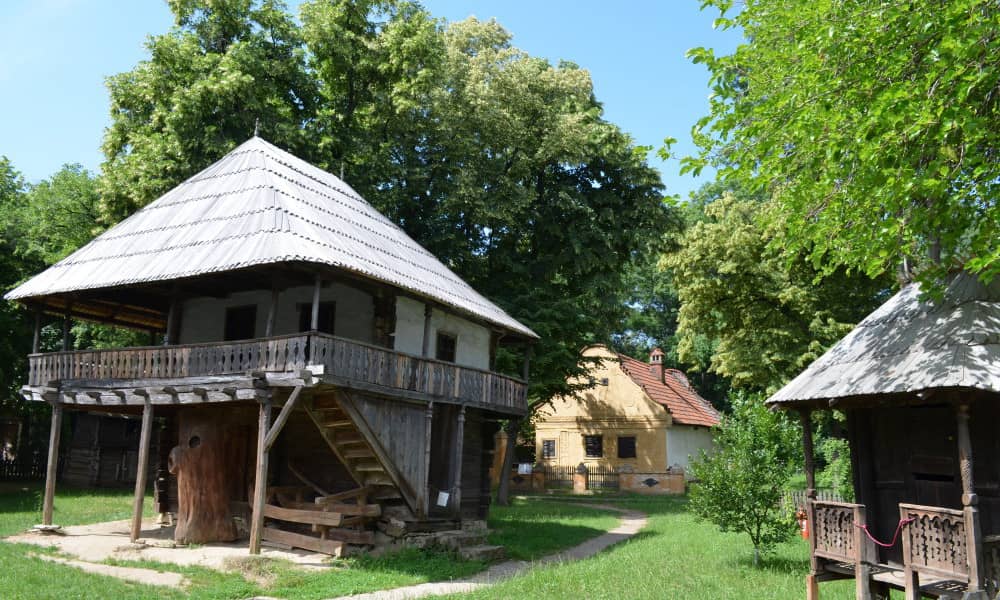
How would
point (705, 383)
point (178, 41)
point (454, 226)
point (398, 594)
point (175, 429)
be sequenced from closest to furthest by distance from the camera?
point (398, 594) → point (175, 429) → point (178, 41) → point (454, 226) → point (705, 383)

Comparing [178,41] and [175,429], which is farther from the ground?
[178,41]

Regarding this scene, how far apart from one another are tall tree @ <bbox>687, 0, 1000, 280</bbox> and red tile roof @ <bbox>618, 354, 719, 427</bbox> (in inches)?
1059

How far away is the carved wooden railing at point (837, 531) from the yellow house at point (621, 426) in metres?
28.2

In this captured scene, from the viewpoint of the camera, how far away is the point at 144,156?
83.5 ft

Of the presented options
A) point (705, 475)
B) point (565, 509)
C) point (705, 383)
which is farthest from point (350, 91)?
point (705, 383)

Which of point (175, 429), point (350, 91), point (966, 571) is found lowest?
point (966, 571)

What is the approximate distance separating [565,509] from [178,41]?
2106 cm

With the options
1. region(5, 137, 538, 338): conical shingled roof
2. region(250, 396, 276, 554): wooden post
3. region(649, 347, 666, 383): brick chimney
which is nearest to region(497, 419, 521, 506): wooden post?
region(5, 137, 538, 338): conical shingled roof

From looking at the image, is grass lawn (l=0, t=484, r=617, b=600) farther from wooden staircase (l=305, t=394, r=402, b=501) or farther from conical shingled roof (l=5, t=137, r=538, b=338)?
conical shingled roof (l=5, t=137, r=538, b=338)

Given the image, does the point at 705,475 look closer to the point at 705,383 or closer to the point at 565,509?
the point at 565,509

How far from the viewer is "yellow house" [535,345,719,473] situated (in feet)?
138

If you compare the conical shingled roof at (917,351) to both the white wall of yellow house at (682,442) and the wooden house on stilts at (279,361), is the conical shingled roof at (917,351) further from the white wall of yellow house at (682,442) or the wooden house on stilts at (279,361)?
the white wall of yellow house at (682,442)

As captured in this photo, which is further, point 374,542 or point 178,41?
point 178,41

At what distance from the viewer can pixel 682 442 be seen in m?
44.0
